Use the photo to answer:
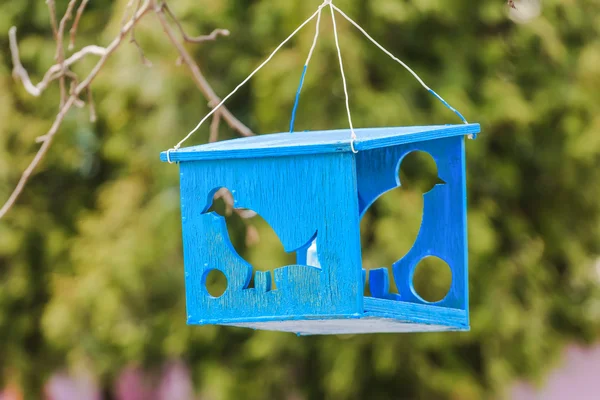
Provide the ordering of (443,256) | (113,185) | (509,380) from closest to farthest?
(443,256), (509,380), (113,185)

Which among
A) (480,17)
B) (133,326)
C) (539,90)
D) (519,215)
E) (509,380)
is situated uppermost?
(480,17)

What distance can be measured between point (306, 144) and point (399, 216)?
3.15 metres

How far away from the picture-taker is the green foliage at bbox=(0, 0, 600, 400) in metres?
4.89

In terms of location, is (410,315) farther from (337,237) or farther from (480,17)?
(480,17)

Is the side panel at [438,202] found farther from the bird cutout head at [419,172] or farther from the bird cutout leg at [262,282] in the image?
the bird cutout head at [419,172]

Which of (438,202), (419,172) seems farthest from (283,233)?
(419,172)

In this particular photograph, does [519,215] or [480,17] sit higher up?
[480,17]

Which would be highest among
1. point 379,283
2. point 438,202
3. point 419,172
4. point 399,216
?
point 419,172

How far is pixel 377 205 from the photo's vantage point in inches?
195

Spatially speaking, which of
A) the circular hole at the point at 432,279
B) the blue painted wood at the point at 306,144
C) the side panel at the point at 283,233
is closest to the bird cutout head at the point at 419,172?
the circular hole at the point at 432,279

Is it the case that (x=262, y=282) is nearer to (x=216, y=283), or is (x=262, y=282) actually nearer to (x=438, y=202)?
(x=438, y=202)

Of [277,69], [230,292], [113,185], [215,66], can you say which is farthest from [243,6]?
[230,292]

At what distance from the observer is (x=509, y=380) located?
5.12m

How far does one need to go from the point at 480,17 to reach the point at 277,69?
122 centimetres
